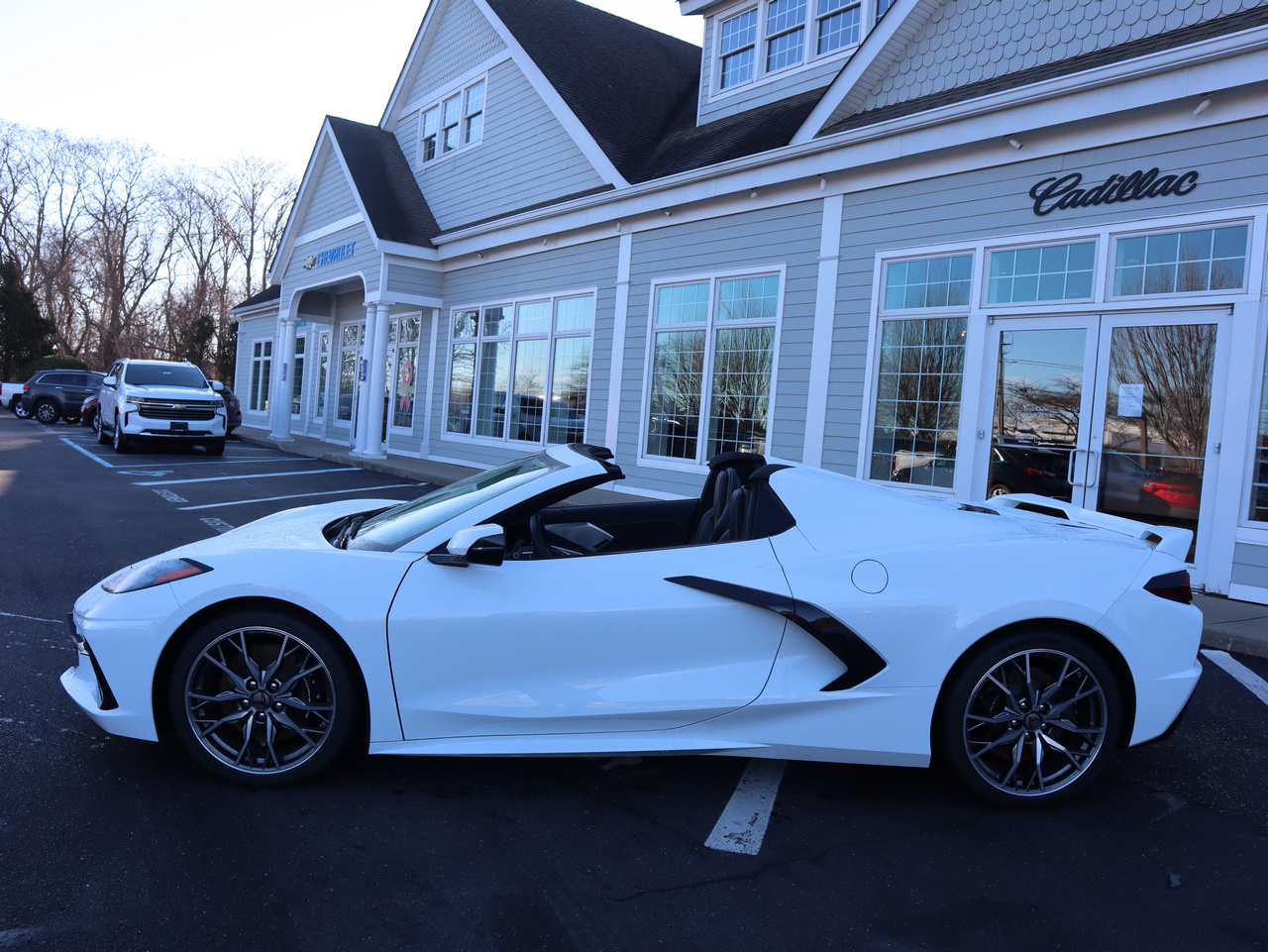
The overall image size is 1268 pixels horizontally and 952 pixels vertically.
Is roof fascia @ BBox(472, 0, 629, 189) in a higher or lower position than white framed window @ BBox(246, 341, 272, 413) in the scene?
higher

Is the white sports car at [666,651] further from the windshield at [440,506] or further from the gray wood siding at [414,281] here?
the gray wood siding at [414,281]

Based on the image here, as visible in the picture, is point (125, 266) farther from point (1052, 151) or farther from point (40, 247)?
point (1052, 151)

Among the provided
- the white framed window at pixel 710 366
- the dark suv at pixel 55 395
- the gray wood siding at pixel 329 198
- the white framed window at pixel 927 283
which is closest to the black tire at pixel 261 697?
the white framed window at pixel 927 283

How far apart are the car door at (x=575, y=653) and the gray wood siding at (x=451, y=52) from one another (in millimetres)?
15342

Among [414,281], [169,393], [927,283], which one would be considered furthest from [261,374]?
[927,283]

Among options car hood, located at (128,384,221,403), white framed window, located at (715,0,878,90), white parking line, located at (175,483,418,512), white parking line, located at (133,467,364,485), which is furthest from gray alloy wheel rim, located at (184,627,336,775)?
car hood, located at (128,384,221,403)

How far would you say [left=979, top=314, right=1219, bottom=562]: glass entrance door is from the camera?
7145mm

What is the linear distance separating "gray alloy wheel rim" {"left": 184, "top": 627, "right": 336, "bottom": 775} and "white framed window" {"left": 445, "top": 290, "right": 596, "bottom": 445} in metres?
10.5

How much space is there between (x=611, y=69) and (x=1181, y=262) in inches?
467

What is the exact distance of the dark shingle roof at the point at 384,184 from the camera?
17.5 meters

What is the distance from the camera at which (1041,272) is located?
8.07 metres

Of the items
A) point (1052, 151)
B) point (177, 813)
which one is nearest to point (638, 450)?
point (1052, 151)

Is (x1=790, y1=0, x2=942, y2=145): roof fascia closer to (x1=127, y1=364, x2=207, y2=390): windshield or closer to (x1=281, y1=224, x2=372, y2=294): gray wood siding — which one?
(x1=281, y1=224, x2=372, y2=294): gray wood siding

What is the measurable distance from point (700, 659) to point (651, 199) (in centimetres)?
988
